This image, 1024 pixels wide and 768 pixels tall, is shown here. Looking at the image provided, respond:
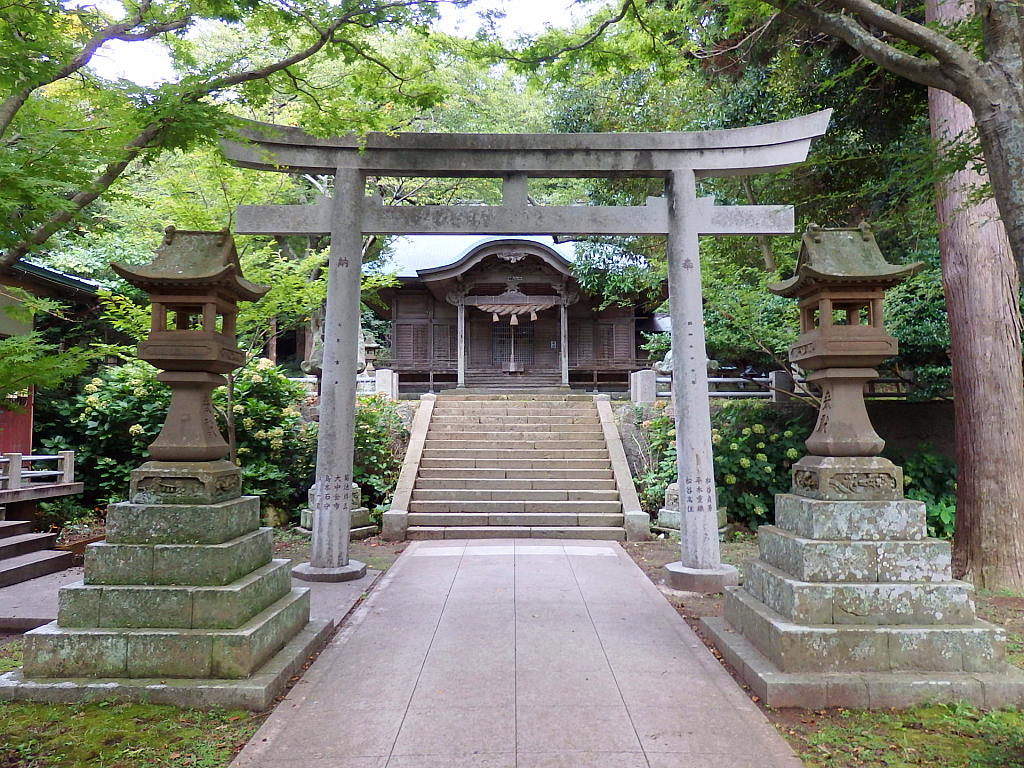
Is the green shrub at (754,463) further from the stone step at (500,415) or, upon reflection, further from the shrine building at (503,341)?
the shrine building at (503,341)

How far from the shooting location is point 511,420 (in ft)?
44.5

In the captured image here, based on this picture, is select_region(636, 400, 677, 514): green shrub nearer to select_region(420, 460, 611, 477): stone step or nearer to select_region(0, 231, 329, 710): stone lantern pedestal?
select_region(420, 460, 611, 477): stone step

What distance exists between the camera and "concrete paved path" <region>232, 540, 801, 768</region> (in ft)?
10.6

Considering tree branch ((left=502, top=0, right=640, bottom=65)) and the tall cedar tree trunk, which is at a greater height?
tree branch ((left=502, top=0, right=640, bottom=65))

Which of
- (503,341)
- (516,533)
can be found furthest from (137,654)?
(503,341)

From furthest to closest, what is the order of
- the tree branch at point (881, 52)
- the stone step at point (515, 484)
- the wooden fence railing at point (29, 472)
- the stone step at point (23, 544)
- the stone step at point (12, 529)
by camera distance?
the stone step at point (515, 484), the wooden fence railing at point (29, 472), the stone step at point (12, 529), the stone step at point (23, 544), the tree branch at point (881, 52)

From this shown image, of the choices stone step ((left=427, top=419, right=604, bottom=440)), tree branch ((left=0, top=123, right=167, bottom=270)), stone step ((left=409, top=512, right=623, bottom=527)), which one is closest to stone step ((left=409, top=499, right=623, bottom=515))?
stone step ((left=409, top=512, right=623, bottom=527))

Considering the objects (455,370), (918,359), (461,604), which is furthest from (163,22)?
(455,370)

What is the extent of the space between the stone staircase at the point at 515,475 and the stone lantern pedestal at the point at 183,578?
525cm

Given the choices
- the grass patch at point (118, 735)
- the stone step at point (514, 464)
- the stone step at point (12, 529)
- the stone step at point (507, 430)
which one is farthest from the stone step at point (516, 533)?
the grass patch at point (118, 735)

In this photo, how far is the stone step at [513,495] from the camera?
34.5 ft

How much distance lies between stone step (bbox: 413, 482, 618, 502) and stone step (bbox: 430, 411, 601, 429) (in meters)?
2.82

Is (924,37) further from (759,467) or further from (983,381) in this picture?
(759,467)

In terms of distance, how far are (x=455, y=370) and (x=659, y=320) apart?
7.22m
